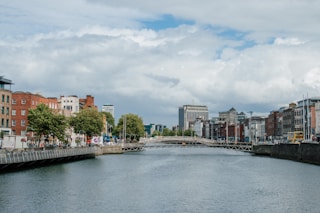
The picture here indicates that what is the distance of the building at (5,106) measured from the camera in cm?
10356

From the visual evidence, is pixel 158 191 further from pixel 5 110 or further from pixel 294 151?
pixel 294 151

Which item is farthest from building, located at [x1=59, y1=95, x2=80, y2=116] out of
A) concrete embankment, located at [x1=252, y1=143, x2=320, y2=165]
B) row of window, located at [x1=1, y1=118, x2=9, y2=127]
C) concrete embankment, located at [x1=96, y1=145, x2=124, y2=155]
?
concrete embankment, located at [x1=252, y1=143, x2=320, y2=165]

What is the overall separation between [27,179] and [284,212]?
30801 millimetres

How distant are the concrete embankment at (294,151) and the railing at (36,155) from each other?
137 ft

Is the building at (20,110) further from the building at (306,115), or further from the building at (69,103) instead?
the building at (306,115)

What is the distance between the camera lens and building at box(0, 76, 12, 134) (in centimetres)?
10356

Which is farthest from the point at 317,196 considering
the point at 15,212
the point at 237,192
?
the point at 15,212

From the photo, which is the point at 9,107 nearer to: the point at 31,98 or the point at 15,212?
the point at 31,98

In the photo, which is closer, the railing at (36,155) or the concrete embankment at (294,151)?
the railing at (36,155)

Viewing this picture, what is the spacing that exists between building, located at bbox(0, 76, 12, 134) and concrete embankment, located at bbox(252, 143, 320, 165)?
5611 centimetres

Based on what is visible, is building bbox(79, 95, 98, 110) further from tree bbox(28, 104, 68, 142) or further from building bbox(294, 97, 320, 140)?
tree bbox(28, 104, 68, 142)

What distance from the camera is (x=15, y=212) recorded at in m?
39.5

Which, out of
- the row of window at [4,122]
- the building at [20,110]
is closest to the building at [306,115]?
the building at [20,110]

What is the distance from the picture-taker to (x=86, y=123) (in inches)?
4921
